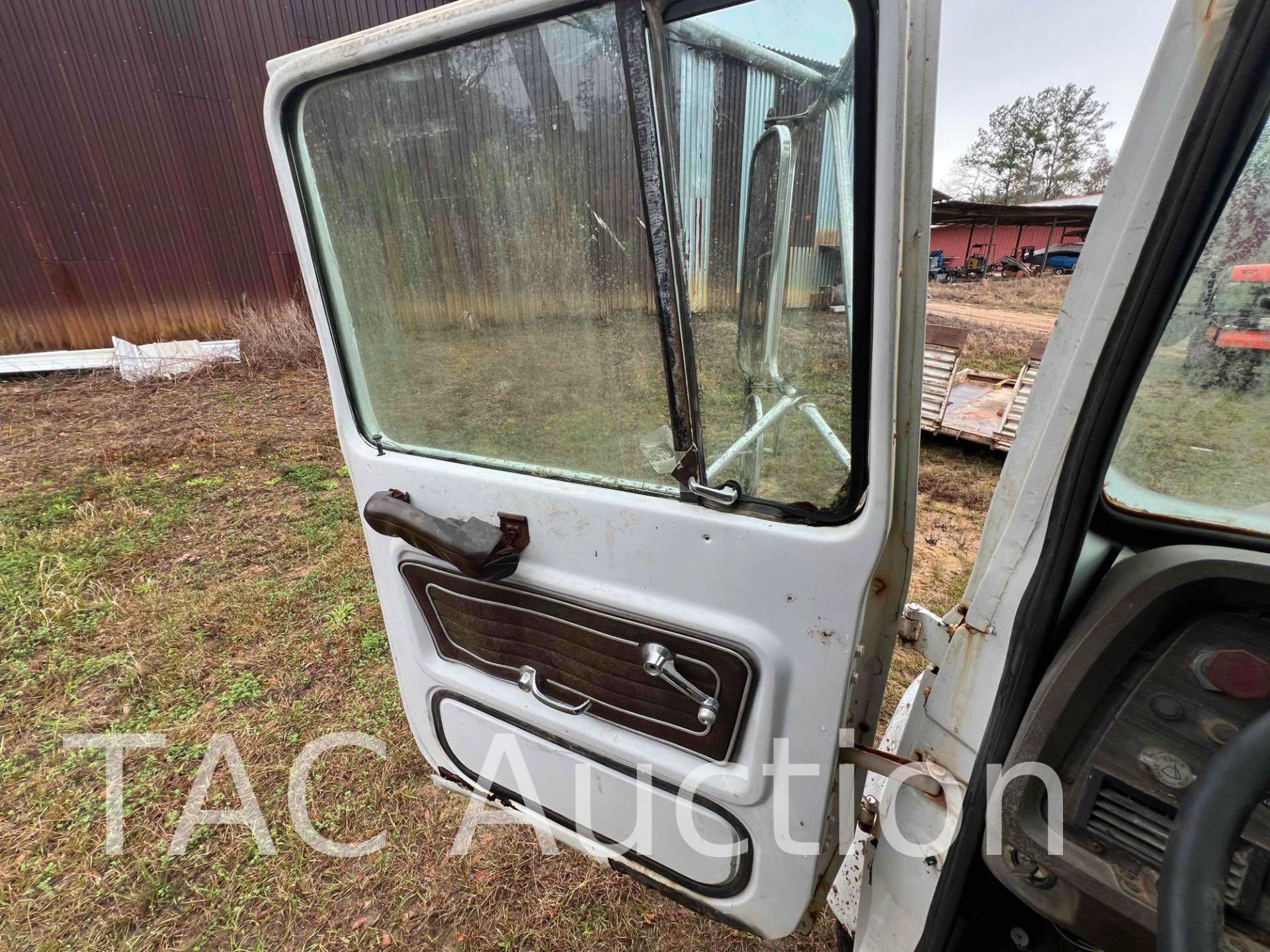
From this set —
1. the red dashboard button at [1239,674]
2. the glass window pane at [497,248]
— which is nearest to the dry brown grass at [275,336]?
the glass window pane at [497,248]

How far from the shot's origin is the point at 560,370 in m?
1.13

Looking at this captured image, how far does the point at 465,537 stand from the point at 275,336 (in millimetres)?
8269

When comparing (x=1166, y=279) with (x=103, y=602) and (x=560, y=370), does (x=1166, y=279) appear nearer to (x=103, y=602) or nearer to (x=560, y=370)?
(x=560, y=370)

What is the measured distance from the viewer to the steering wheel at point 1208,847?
60 cm

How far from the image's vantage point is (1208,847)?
2.01 ft

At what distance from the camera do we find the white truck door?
84 centimetres

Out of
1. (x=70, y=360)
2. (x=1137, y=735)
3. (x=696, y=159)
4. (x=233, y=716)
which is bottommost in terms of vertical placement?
(x=233, y=716)

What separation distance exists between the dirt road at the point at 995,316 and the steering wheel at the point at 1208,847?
220 inches

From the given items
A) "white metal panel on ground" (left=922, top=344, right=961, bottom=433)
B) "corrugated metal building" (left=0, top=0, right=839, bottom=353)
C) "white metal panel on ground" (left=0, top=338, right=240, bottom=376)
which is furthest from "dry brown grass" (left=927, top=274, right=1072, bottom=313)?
"white metal panel on ground" (left=0, top=338, right=240, bottom=376)

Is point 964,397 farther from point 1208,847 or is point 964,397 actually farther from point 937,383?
point 1208,847

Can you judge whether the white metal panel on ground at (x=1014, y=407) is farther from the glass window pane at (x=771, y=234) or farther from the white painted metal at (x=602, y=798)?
the white painted metal at (x=602, y=798)

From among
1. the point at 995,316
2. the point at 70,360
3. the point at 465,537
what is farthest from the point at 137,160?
the point at 995,316

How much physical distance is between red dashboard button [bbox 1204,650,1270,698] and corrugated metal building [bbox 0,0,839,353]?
380 inches

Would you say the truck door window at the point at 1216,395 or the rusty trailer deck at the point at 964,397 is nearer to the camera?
the truck door window at the point at 1216,395
